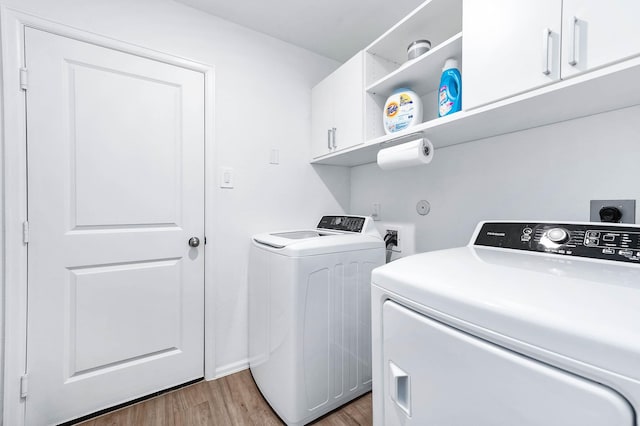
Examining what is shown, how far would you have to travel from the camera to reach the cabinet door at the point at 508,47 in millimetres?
850

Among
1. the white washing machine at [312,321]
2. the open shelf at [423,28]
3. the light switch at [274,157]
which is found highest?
the open shelf at [423,28]

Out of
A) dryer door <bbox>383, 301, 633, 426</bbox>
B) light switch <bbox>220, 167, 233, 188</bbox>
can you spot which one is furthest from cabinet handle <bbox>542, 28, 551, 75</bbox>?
light switch <bbox>220, 167, 233, 188</bbox>

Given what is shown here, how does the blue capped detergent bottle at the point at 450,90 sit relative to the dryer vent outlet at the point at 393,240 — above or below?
above

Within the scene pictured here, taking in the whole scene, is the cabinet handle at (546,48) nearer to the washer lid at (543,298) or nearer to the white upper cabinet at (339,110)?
the washer lid at (543,298)

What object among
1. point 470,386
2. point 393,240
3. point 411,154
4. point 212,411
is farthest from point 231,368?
point 411,154

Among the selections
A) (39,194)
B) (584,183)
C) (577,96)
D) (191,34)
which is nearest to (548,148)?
(584,183)

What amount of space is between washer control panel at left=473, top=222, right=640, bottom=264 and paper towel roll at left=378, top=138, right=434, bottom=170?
44 centimetres

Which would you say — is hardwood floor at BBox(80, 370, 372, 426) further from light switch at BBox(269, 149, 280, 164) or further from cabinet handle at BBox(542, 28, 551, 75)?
cabinet handle at BBox(542, 28, 551, 75)

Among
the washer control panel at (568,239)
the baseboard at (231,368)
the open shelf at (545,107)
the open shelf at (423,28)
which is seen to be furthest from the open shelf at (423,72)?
the baseboard at (231,368)

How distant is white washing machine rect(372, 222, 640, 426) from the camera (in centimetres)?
44

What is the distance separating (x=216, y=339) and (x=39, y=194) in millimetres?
1278

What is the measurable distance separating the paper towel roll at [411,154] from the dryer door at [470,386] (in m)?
0.81

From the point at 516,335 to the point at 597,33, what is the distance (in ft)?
2.99

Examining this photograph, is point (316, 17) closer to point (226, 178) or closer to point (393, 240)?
point (226, 178)
